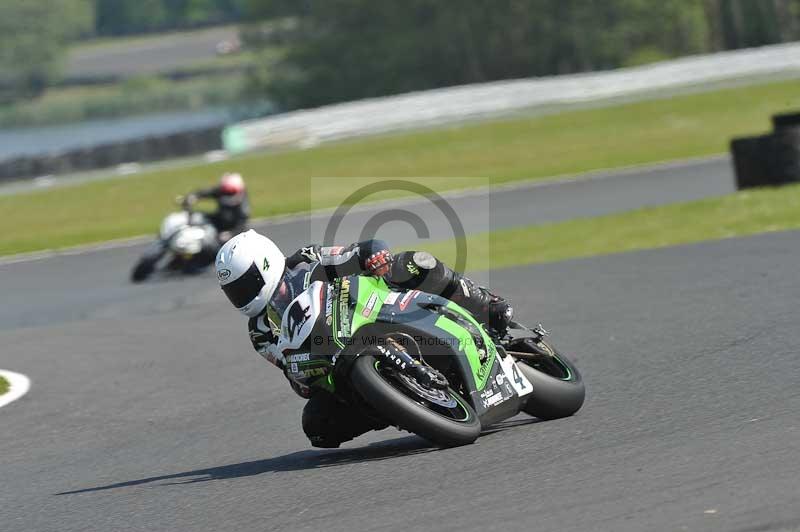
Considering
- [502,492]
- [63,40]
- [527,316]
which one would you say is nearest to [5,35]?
[63,40]

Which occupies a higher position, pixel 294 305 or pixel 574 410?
pixel 294 305

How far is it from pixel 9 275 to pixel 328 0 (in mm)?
32693

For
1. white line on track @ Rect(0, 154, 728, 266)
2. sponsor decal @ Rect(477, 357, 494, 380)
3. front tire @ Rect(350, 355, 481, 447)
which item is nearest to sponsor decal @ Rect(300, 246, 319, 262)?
front tire @ Rect(350, 355, 481, 447)

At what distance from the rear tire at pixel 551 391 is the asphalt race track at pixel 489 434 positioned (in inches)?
3.7

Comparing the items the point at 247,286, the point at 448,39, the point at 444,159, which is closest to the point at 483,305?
the point at 247,286

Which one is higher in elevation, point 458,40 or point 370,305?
point 370,305

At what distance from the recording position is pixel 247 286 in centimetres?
581

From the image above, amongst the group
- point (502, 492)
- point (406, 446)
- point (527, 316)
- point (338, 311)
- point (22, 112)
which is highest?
point (338, 311)

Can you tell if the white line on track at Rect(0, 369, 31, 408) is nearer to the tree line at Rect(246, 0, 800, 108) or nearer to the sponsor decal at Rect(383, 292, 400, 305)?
the sponsor decal at Rect(383, 292, 400, 305)

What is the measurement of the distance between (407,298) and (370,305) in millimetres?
205

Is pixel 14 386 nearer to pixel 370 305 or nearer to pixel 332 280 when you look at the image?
pixel 332 280

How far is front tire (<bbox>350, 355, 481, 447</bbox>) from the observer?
5.39 meters

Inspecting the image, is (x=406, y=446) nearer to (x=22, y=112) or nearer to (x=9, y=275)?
(x=9, y=275)

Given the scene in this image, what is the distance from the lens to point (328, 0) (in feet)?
160
